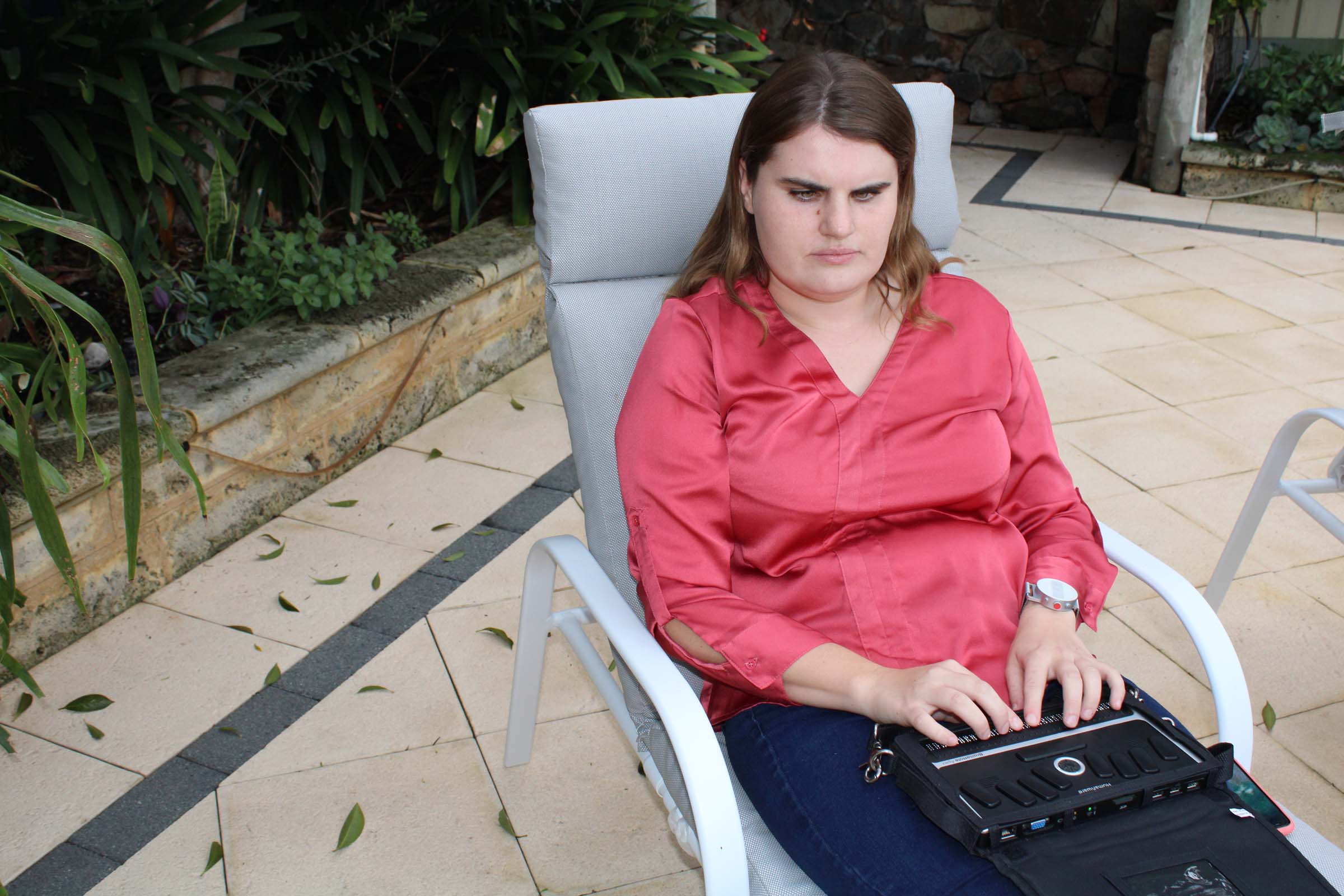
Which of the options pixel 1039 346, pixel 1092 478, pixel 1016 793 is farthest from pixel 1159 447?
pixel 1016 793

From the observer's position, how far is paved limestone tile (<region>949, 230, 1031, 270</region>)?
429cm

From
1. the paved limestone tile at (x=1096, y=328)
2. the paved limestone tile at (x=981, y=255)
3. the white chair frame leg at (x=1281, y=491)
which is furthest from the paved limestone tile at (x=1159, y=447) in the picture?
the paved limestone tile at (x=981, y=255)

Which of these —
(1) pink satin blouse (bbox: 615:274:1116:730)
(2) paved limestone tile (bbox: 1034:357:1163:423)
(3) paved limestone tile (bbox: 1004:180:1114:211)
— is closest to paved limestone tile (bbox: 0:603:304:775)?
(1) pink satin blouse (bbox: 615:274:1116:730)

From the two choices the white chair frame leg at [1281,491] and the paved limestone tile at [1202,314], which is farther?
the paved limestone tile at [1202,314]

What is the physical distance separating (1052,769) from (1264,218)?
4604mm

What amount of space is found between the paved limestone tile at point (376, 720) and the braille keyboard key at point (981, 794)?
113 centimetres

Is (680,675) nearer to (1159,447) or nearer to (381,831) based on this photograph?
(381,831)

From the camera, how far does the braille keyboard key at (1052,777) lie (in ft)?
3.43

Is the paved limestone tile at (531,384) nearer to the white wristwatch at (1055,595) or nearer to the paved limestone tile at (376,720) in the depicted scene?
the paved limestone tile at (376,720)

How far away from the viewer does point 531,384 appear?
330 centimetres

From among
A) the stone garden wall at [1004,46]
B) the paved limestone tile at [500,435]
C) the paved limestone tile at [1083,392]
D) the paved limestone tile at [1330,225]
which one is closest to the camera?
the paved limestone tile at [500,435]

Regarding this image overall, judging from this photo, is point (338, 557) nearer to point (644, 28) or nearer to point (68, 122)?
point (68, 122)

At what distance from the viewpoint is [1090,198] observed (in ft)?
16.8

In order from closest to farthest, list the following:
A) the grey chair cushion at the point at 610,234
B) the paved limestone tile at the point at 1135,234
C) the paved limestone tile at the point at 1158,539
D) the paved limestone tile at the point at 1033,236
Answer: the grey chair cushion at the point at 610,234 → the paved limestone tile at the point at 1158,539 → the paved limestone tile at the point at 1033,236 → the paved limestone tile at the point at 1135,234
